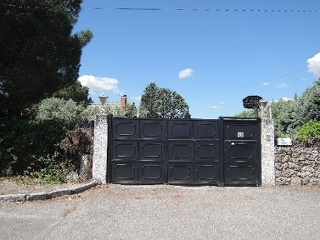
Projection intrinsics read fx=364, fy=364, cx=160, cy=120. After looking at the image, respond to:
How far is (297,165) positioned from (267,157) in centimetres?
100

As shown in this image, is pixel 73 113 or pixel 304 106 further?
pixel 73 113

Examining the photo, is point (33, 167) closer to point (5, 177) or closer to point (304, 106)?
point (5, 177)

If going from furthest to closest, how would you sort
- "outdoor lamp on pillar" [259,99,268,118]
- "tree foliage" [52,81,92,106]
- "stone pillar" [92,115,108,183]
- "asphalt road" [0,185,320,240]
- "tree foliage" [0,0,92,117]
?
"tree foliage" [52,81,92,106] → "tree foliage" [0,0,92,117] → "outdoor lamp on pillar" [259,99,268,118] → "stone pillar" [92,115,108,183] → "asphalt road" [0,185,320,240]

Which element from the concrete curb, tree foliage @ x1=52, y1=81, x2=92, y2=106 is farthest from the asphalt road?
tree foliage @ x1=52, y1=81, x2=92, y2=106

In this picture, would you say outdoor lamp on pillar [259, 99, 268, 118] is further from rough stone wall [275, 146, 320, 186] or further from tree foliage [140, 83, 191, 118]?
tree foliage [140, 83, 191, 118]

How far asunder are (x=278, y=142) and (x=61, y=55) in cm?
795

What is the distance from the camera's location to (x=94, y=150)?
1036cm

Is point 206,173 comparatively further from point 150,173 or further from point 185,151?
point 150,173

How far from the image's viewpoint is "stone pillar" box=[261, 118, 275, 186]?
1055 cm

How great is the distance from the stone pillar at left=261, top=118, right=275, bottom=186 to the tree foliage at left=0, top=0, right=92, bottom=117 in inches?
285

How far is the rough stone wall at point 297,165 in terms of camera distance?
10672mm

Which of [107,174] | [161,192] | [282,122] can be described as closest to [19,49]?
[107,174]

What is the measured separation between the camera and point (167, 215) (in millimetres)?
6891

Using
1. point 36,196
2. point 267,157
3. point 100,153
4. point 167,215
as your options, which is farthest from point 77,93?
point 167,215
